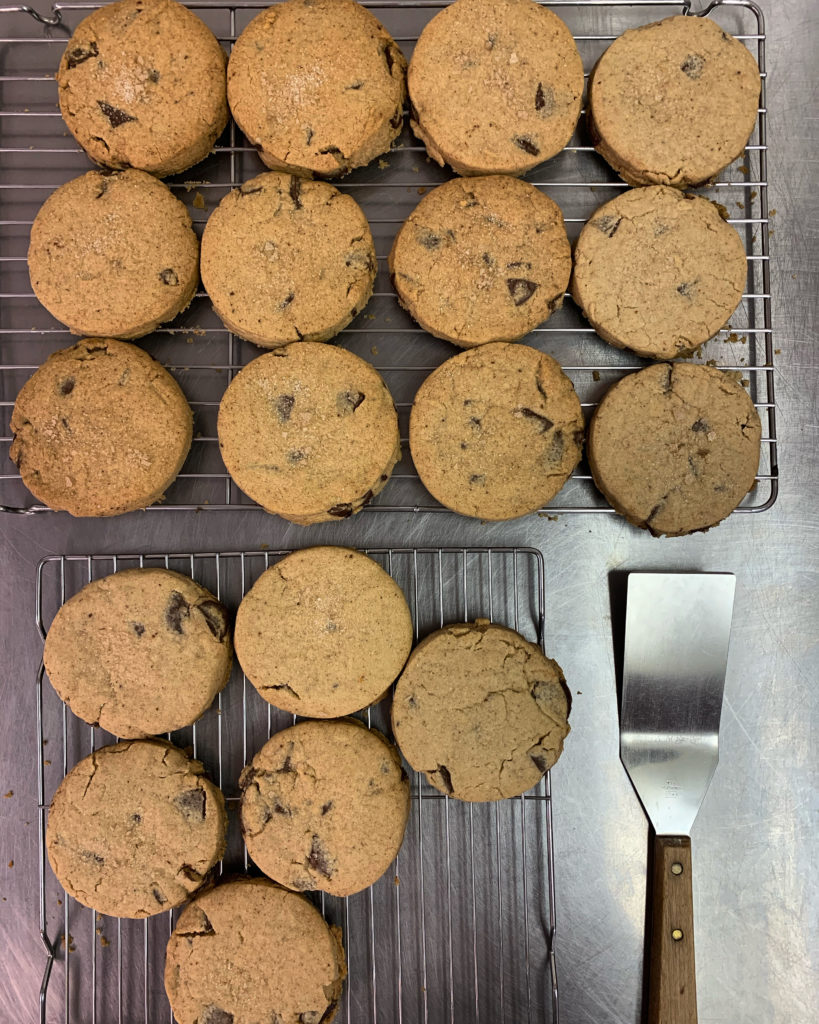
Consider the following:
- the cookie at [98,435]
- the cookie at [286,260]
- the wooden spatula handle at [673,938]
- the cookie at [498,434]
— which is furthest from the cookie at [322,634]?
the wooden spatula handle at [673,938]

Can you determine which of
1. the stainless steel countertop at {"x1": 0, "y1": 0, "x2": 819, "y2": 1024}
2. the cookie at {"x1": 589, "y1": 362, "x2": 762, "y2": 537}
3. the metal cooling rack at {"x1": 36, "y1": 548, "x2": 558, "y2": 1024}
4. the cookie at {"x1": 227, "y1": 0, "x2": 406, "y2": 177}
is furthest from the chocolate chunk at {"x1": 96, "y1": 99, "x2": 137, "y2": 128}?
the cookie at {"x1": 589, "y1": 362, "x2": 762, "y2": 537}

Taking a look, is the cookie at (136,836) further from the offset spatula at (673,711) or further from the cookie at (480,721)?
the offset spatula at (673,711)

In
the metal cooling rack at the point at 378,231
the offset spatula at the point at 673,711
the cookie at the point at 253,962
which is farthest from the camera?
the metal cooling rack at the point at 378,231

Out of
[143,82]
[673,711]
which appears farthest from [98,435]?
[673,711]

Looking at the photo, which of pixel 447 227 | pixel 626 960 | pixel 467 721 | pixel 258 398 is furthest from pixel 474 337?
pixel 626 960

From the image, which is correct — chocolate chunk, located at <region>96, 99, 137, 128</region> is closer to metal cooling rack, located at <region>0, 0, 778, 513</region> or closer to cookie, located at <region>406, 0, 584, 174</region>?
A: metal cooling rack, located at <region>0, 0, 778, 513</region>

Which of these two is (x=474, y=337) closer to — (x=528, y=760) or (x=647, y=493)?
(x=647, y=493)
